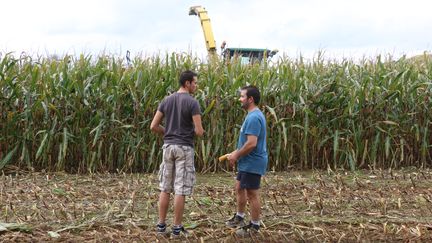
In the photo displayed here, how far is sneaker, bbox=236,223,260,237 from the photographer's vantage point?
16.6 feet

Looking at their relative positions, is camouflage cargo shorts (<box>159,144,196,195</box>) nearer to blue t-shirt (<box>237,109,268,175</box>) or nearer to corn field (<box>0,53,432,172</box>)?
blue t-shirt (<box>237,109,268,175</box>)

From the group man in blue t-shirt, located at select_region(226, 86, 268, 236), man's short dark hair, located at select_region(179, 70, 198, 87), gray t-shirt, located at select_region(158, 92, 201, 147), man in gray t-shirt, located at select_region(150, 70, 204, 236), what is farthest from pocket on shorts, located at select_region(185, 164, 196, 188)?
man's short dark hair, located at select_region(179, 70, 198, 87)

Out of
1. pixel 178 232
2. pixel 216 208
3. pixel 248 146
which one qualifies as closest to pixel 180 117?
pixel 248 146

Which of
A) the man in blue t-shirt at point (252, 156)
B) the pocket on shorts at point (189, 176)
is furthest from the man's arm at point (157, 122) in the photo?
the man in blue t-shirt at point (252, 156)

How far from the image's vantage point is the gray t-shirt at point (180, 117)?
506 centimetres

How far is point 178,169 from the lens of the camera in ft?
16.6

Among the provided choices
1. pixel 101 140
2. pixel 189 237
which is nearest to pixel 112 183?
pixel 101 140

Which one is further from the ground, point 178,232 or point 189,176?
point 189,176

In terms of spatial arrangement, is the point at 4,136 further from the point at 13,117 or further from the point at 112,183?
the point at 112,183

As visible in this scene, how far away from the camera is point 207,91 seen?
9047 mm

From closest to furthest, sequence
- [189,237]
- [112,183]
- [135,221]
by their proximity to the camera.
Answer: [189,237]
[135,221]
[112,183]

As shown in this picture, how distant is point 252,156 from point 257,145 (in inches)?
3.8

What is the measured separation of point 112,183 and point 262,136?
10.3ft

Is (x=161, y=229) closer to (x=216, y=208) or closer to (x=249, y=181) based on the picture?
(x=249, y=181)
